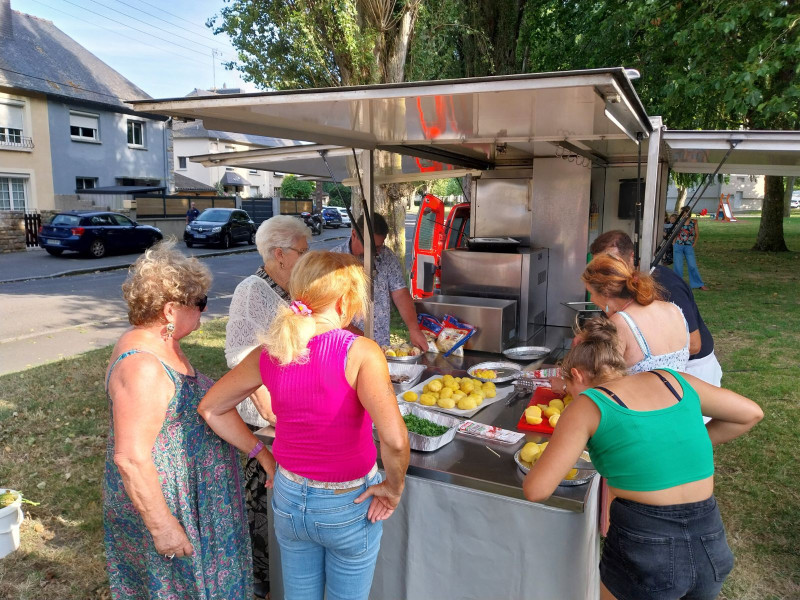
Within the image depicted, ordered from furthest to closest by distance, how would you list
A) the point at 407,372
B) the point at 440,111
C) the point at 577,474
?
1. the point at 407,372
2. the point at 440,111
3. the point at 577,474

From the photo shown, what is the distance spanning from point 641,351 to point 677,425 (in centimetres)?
73

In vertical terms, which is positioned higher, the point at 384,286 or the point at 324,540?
the point at 384,286

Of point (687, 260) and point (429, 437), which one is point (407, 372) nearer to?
point (429, 437)

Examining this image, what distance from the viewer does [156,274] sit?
2045 millimetres

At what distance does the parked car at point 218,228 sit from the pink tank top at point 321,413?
21295 millimetres

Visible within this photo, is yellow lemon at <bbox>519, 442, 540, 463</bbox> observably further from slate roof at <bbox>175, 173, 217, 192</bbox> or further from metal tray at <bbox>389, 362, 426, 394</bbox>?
slate roof at <bbox>175, 173, 217, 192</bbox>

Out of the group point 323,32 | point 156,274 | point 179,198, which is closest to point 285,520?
point 156,274

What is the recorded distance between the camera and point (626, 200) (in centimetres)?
614

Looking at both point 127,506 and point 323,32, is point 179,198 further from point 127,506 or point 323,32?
point 127,506

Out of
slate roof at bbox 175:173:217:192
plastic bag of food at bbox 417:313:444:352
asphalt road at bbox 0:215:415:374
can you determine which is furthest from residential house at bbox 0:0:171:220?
plastic bag of food at bbox 417:313:444:352

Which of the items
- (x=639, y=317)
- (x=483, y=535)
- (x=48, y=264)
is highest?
(x=639, y=317)

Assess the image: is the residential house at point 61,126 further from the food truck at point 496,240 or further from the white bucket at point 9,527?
the white bucket at point 9,527

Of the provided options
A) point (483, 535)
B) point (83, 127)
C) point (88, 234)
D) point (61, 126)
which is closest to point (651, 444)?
point (483, 535)

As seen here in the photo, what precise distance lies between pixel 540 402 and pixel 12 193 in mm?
25428
